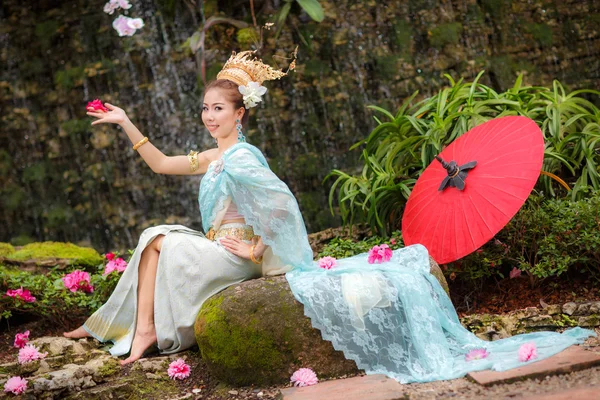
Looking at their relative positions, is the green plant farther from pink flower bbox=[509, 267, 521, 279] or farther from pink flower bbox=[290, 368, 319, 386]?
pink flower bbox=[290, 368, 319, 386]

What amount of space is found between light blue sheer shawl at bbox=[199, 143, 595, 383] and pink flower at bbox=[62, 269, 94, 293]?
1562 millimetres

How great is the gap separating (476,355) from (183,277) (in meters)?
1.40

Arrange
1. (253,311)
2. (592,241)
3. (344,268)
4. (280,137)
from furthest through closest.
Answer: (280,137) < (592,241) < (344,268) < (253,311)

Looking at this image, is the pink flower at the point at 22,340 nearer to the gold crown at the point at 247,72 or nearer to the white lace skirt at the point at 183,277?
the white lace skirt at the point at 183,277

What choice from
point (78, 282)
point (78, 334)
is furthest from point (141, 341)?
point (78, 282)

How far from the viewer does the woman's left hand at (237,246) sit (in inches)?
135

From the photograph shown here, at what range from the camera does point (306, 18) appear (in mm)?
7176

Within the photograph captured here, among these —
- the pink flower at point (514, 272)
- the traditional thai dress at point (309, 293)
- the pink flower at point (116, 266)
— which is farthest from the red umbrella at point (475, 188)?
the pink flower at point (116, 266)

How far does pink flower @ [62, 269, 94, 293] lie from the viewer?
172 inches

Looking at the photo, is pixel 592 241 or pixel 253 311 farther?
pixel 592 241

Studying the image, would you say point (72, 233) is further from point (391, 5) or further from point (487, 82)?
point (487, 82)

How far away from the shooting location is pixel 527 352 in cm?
280

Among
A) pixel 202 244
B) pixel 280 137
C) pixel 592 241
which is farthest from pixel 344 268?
pixel 280 137

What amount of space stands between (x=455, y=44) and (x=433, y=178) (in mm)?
3647
